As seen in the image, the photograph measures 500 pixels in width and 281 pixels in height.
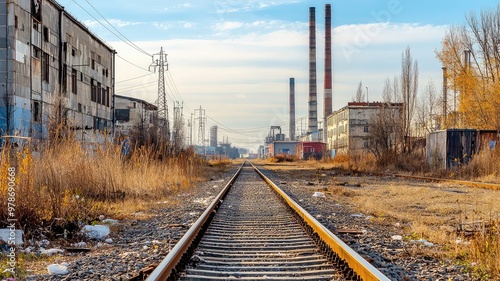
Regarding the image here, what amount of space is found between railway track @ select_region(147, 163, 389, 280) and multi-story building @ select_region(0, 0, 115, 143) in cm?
1270

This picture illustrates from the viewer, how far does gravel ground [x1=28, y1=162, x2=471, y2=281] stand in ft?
16.6

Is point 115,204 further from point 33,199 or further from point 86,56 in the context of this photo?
point 86,56

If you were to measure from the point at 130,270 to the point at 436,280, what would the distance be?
289 centimetres

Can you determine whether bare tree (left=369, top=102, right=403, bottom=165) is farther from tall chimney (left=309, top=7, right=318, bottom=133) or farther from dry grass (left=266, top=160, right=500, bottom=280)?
tall chimney (left=309, top=7, right=318, bottom=133)

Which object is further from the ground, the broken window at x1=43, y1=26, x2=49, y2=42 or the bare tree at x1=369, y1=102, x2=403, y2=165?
the broken window at x1=43, y1=26, x2=49, y2=42

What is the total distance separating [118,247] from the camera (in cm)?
666

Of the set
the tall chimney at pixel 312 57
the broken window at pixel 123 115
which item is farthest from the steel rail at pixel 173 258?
the tall chimney at pixel 312 57


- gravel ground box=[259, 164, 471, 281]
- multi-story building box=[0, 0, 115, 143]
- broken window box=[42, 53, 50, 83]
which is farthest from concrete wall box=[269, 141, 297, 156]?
gravel ground box=[259, 164, 471, 281]

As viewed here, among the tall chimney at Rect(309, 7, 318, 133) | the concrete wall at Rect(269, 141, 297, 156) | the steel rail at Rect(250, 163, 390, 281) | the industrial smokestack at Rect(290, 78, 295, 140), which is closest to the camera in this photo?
the steel rail at Rect(250, 163, 390, 281)

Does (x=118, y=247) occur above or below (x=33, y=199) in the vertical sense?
below

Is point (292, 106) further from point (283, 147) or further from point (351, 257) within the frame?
point (351, 257)

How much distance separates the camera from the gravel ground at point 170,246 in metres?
5.06

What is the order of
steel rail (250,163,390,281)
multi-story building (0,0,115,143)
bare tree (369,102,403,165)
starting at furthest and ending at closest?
bare tree (369,102,403,165)
multi-story building (0,0,115,143)
steel rail (250,163,390,281)

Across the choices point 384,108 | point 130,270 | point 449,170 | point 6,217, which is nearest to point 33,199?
point 6,217
